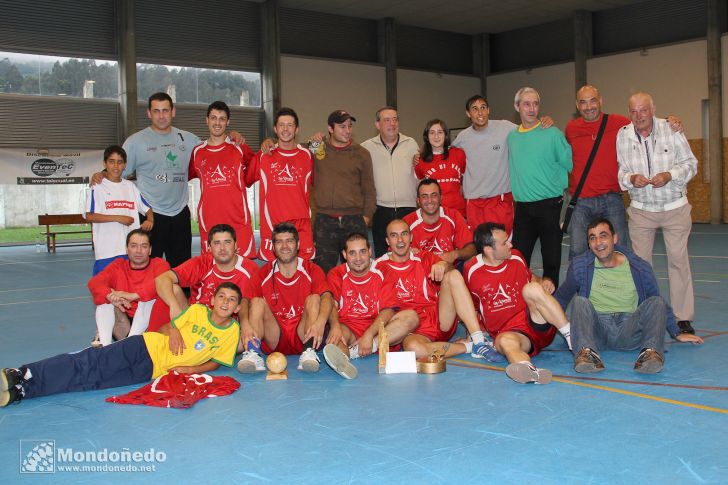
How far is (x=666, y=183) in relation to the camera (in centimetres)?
617

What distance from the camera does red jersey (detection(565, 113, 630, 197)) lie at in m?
6.51

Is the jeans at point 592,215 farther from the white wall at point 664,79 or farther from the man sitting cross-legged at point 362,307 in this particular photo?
the white wall at point 664,79

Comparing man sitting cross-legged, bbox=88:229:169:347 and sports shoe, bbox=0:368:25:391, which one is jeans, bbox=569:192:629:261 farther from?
sports shoe, bbox=0:368:25:391

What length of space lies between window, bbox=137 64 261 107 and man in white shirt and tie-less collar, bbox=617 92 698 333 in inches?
662

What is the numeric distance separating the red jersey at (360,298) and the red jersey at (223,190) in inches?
50.4

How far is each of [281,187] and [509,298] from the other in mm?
2389

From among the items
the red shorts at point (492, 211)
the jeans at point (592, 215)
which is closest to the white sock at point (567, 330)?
the jeans at point (592, 215)

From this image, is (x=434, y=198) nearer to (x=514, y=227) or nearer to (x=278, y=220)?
(x=514, y=227)

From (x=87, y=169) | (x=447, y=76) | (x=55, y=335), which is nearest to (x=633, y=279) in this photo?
(x=55, y=335)

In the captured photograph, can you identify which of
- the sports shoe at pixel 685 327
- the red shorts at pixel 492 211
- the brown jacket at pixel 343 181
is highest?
the brown jacket at pixel 343 181

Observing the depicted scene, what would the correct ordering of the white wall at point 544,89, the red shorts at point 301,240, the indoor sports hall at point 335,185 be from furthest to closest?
the white wall at point 544,89 → the red shorts at point 301,240 → the indoor sports hall at point 335,185

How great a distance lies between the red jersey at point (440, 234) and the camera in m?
6.66

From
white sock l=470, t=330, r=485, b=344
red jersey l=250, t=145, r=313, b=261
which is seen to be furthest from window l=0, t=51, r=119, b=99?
white sock l=470, t=330, r=485, b=344

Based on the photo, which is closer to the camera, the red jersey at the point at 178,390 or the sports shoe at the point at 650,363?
the red jersey at the point at 178,390
